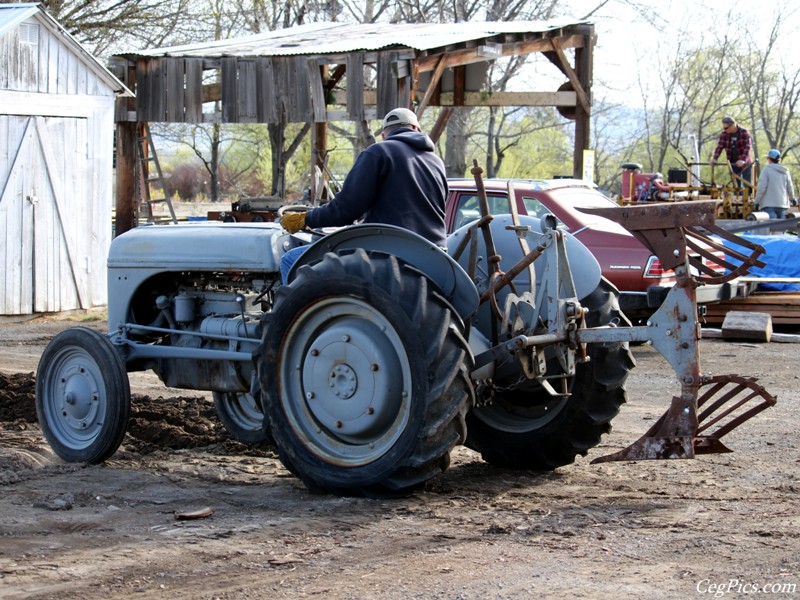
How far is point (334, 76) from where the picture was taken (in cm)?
1903

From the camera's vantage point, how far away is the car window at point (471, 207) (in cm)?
1217

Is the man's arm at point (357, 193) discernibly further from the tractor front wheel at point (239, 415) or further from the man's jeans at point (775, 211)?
the man's jeans at point (775, 211)

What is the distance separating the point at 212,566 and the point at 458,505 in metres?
1.46

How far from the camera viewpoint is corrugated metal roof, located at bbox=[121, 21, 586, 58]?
16562 mm

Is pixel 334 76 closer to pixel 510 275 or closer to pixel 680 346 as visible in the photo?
pixel 510 275

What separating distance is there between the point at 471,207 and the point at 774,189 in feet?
32.0

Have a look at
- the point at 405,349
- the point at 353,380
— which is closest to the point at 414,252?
the point at 405,349

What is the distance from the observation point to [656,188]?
2217 cm

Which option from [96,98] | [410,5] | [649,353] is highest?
[410,5]

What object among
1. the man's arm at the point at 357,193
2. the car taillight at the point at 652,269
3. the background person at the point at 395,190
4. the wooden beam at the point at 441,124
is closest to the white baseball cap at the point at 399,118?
the background person at the point at 395,190

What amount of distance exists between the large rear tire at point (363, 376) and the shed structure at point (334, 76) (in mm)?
10140

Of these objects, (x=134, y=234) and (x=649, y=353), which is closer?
(x=134, y=234)

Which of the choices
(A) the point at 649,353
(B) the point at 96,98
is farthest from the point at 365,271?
(B) the point at 96,98

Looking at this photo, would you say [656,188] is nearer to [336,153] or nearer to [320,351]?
[320,351]
